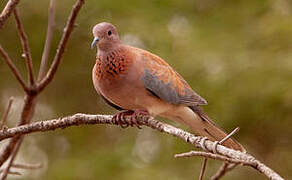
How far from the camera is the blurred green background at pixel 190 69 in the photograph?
3.86 meters

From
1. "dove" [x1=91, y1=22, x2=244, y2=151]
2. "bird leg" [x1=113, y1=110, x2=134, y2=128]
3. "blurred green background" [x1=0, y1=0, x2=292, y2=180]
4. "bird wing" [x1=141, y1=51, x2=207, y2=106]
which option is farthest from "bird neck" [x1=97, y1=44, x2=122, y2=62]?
"blurred green background" [x1=0, y1=0, x2=292, y2=180]

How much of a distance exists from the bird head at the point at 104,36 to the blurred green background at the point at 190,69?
962 millimetres

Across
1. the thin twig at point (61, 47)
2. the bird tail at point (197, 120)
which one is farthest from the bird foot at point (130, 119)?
the bird tail at point (197, 120)

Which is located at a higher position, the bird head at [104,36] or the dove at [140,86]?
the bird head at [104,36]

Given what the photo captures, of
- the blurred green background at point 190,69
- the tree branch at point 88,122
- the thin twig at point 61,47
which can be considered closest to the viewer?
the tree branch at point 88,122

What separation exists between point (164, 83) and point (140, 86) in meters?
0.28

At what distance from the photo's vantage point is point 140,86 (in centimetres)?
303

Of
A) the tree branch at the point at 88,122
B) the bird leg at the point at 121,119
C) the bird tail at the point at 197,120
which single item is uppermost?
the bird tail at the point at 197,120

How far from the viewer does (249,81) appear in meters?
3.86

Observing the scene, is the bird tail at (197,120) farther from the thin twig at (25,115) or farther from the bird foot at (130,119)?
the thin twig at (25,115)

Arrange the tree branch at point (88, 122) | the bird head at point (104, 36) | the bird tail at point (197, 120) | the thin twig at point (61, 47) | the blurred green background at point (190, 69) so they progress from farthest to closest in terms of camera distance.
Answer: the blurred green background at point (190, 69) → the bird tail at point (197, 120) → the bird head at point (104, 36) → the thin twig at point (61, 47) → the tree branch at point (88, 122)

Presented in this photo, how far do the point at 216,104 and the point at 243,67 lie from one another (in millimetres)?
325

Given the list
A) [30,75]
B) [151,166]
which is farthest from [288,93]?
[30,75]

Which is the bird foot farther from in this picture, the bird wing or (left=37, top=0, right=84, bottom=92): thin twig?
(left=37, top=0, right=84, bottom=92): thin twig
